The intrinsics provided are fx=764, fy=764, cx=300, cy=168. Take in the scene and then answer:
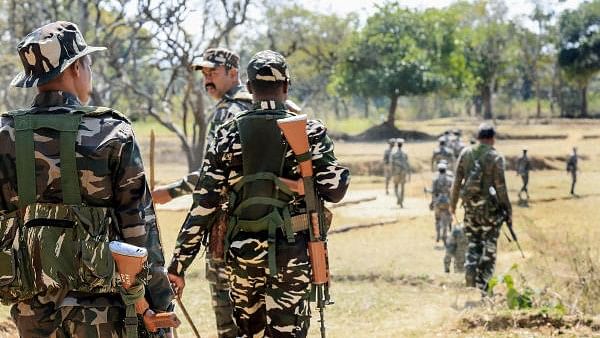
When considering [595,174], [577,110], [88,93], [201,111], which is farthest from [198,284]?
[577,110]

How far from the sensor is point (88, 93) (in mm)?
2600

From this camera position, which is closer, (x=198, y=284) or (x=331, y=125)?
(x=198, y=284)

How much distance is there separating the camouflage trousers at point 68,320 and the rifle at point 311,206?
1.16 meters

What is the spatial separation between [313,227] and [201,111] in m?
15.7

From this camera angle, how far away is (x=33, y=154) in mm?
2396

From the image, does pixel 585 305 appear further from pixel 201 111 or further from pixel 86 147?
pixel 201 111

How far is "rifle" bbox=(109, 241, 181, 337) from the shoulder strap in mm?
217

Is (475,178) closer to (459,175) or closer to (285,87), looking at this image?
(459,175)

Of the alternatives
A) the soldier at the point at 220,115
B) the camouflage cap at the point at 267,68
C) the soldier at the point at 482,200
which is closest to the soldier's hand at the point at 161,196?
the soldier at the point at 220,115

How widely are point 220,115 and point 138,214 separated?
194 cm

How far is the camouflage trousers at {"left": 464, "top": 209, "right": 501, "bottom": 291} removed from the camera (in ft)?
23.8

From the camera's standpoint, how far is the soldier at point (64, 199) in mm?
2387

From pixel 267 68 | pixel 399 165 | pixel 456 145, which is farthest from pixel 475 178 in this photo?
pixel 456 145

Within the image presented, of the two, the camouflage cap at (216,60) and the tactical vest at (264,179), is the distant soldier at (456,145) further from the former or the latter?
the tactical vest at (264,179)
